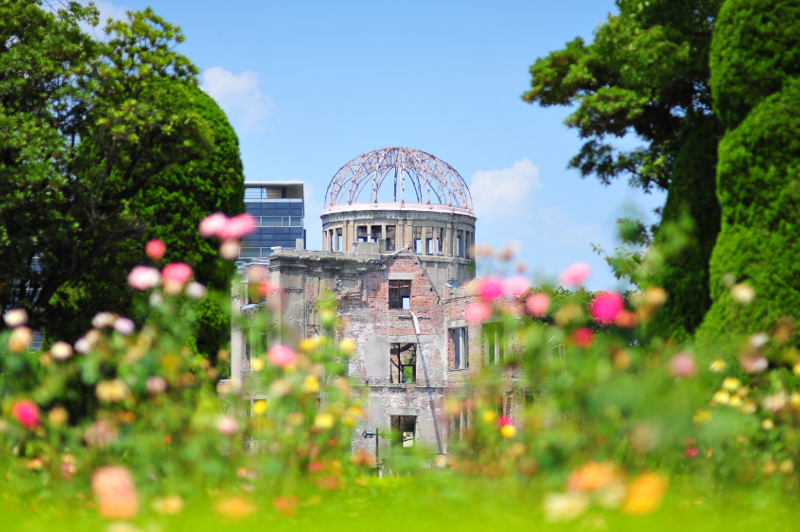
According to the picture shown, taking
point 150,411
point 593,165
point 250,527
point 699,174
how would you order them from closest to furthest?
point 250,527 < point 150,411 < point 699,174 < point 593,165

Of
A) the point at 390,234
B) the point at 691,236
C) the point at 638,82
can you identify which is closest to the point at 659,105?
the point at 638,82

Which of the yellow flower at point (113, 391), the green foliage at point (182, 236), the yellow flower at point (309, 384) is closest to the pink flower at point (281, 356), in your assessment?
the yellow flower at point (309, 384)

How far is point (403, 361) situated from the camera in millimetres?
45688

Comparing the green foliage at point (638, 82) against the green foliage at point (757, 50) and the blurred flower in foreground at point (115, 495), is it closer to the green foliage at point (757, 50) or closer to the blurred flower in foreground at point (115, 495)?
the green foliage at point (757, 50)

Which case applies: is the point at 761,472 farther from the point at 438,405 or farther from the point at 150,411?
the point at 438,405

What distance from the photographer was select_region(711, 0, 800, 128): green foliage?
498 inches

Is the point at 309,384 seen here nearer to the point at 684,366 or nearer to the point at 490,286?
the point at 490,286

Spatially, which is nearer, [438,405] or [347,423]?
[347,423]

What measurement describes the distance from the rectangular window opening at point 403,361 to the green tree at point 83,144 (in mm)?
22439

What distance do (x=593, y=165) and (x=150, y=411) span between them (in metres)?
14.4

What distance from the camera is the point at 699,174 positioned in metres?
14.8

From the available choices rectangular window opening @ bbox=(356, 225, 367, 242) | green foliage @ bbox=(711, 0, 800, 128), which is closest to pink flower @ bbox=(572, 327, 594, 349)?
green foliage @ bbox=(711, 0, 800, 128)

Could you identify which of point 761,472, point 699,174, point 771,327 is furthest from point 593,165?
Result: point 761,472

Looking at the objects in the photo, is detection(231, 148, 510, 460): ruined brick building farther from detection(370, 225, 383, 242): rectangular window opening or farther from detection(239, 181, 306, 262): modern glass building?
detection(239, 181, 306, 262): modern glass building
